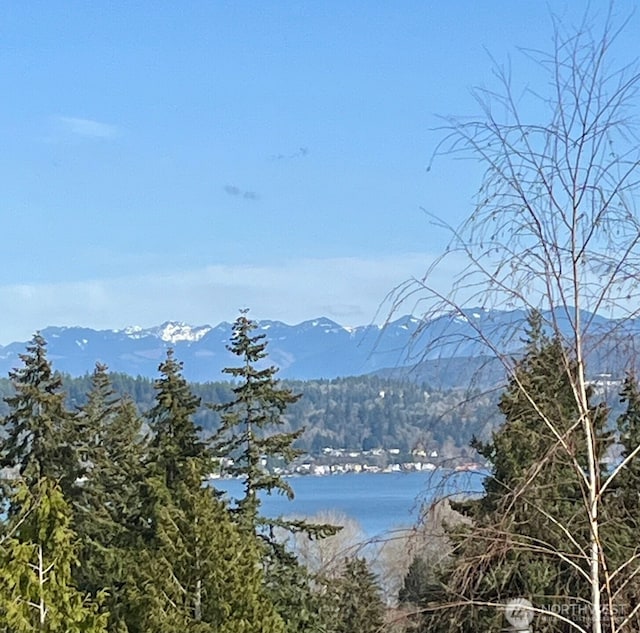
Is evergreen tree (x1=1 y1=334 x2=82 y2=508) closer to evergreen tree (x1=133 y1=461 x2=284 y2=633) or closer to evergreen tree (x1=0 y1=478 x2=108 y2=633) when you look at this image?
evergreen tree (x1=133 y1=461 x2=284 y2=633)

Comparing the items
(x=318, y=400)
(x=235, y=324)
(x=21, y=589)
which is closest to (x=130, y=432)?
(x=235, y=324)

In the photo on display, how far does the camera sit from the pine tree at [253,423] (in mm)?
14938

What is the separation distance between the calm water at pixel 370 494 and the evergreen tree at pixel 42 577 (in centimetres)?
271

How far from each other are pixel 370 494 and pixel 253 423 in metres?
67.7

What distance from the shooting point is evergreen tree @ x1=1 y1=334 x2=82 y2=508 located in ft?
49.0

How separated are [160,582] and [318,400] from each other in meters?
117

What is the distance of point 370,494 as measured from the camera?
81.5m

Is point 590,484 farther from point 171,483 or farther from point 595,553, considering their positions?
point 171,483

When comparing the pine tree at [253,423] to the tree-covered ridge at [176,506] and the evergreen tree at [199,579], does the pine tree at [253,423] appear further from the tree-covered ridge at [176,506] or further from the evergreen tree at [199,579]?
the evergreen tree at [199,579]

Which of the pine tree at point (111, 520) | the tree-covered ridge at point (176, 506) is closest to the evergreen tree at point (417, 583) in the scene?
the tree-covered ridge at point (176, 506)

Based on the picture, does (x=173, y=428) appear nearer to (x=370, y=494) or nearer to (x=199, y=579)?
(x=199, y=579)

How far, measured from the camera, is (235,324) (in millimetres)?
15609

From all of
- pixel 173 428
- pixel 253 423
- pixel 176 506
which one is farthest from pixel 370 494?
pixel 176 506

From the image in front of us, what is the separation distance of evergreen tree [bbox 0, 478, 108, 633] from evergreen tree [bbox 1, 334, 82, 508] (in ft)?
19.6
